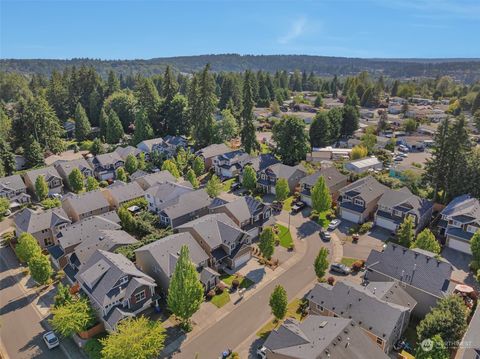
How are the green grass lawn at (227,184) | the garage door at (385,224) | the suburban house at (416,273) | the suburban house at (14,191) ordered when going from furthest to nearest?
the green grass lawn at (227,184)
the suburban house at (14,191)
the garage door at (385,224)
the suburban house at (416,273)

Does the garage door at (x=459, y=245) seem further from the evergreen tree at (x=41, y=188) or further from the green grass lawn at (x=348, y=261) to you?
the evergreen tree at (x=41, y=188)

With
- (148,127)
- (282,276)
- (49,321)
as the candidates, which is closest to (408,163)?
(282,276)

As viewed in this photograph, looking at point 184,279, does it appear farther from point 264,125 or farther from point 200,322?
point 264,125

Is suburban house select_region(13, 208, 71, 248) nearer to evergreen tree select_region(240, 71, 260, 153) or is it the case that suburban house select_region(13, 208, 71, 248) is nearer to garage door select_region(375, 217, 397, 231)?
evergreen tree select_region(240, 71, 260, 153)

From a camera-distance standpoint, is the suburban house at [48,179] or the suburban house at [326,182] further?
the suburban house at [48,179]

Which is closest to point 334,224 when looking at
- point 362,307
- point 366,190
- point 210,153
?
point 366,190

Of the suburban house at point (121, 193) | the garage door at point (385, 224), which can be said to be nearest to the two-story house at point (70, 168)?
the suburban house at point (121, 193)
